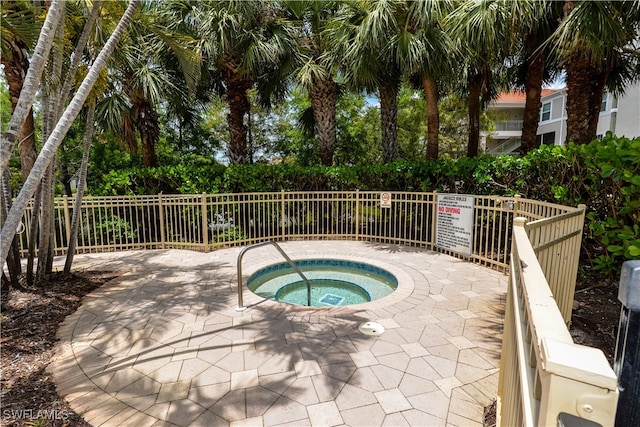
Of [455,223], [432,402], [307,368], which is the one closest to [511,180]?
[455,223]

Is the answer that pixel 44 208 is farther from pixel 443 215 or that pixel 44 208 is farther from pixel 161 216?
pixel 443 215

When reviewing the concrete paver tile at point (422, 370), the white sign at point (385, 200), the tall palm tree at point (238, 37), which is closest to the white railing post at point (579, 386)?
the concrete paver tile at point (422, 370)

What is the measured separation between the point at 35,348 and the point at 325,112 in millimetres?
8578

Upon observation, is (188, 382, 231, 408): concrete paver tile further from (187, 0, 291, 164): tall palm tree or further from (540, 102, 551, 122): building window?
(540, 102, 551, 122): building window

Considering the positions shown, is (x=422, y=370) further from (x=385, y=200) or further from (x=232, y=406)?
(x=385, y=200)

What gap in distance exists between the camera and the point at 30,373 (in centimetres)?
333

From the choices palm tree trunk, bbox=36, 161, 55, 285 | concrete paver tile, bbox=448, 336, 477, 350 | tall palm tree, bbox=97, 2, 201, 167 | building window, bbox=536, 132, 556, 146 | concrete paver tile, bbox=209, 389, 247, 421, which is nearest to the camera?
concrete paver tile, bbox=209, 389, 247, 421

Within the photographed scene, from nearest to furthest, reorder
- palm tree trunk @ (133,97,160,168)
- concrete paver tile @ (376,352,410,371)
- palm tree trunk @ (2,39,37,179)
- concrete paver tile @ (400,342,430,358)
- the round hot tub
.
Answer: concrete paver tile @ (376,352,410,371) < concrete paver tile @ (400,342,430,358) < palm tree trunk @ (2,39,37,179) < the round hot tub < palm tree trunk @ (133,97,160,168)

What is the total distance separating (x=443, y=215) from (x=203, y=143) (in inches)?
525

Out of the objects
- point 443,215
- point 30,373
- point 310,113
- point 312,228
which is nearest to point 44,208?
point 30,373

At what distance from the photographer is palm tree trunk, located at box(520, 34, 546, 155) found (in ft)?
26.3

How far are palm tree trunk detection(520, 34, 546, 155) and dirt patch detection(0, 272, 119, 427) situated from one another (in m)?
10.1

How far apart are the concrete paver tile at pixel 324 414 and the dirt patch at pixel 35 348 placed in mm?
1799

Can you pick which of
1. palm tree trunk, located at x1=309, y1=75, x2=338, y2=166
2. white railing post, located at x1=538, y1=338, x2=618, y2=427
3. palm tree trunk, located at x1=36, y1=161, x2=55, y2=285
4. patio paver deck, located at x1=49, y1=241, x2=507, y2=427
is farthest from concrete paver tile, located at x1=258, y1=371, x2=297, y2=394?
palm tree trunk, located at x1=309, y1=75, x2=338, y2=166
